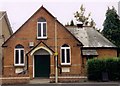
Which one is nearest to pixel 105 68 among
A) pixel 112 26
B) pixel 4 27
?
pixel 112 26

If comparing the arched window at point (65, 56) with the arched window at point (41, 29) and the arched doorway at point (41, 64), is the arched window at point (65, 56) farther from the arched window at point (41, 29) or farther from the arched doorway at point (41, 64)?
the arched window at point (41, 29)

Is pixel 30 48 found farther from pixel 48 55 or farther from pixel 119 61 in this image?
pixel 119 61

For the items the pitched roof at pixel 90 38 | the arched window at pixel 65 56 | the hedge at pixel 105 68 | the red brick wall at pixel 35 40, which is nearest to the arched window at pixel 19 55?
the red brick wall at pixel 35 40

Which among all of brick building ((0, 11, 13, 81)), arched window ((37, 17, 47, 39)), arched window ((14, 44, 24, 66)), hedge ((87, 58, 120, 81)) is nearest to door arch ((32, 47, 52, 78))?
arched window ((14, 44, 24, 66))

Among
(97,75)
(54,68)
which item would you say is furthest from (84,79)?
(54,68)

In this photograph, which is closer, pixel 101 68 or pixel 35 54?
pixel 101 68

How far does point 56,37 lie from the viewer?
34.2 metres

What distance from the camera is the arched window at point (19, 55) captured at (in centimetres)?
3369

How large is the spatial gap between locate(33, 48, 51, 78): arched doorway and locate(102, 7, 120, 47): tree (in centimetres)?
1619

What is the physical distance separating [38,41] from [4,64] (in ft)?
14.6

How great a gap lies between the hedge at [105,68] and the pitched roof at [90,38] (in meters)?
6.49

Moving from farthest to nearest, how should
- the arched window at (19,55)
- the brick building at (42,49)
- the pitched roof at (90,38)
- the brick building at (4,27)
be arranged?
1. the brick building at (4,27)
2. the pitched roof at (90,38)
3. the arched window at (19,55)
4. the brick building at (42,49)

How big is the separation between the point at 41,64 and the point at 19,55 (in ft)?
8.29

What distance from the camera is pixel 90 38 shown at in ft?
125
